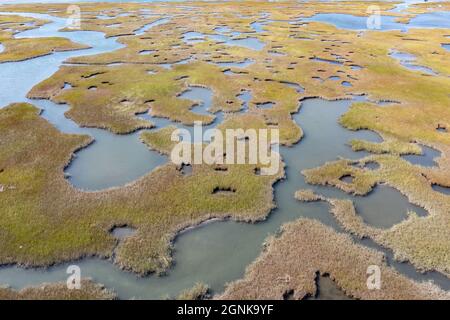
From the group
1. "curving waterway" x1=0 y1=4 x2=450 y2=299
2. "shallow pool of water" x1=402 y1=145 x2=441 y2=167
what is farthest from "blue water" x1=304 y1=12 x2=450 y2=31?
"shallow pool of water" x1=402 y1=145 x2=441 y2=167

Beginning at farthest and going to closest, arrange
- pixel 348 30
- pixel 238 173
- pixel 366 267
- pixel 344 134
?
pixel 348 30, pixel 344 134, pixel 238 173, pixel 366 267

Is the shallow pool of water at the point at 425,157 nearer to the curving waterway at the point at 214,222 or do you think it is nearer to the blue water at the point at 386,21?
the curving waterway at the point at 214,222

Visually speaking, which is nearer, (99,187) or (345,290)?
(345,290)

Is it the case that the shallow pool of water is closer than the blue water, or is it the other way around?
the shallow pool of water

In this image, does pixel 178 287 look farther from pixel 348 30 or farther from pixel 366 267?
pixel 348 30

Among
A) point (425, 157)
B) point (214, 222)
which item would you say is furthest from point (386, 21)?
point (214, 222)

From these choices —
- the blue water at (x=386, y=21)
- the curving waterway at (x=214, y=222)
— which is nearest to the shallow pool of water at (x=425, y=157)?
the curving waterway at (x=214, y=222)

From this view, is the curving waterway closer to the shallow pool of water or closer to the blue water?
the shallow pool of water

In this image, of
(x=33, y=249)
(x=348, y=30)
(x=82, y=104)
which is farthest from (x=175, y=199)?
(x=348, y=30)

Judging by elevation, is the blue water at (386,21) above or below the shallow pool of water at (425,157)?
above

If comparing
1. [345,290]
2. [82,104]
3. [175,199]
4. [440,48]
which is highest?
[440,48]

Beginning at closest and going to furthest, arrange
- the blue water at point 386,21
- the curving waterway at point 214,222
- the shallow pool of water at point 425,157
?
the curving waterway at point 214,222
the shallow pool of water at point 425,157
the blue water at point 386,21
